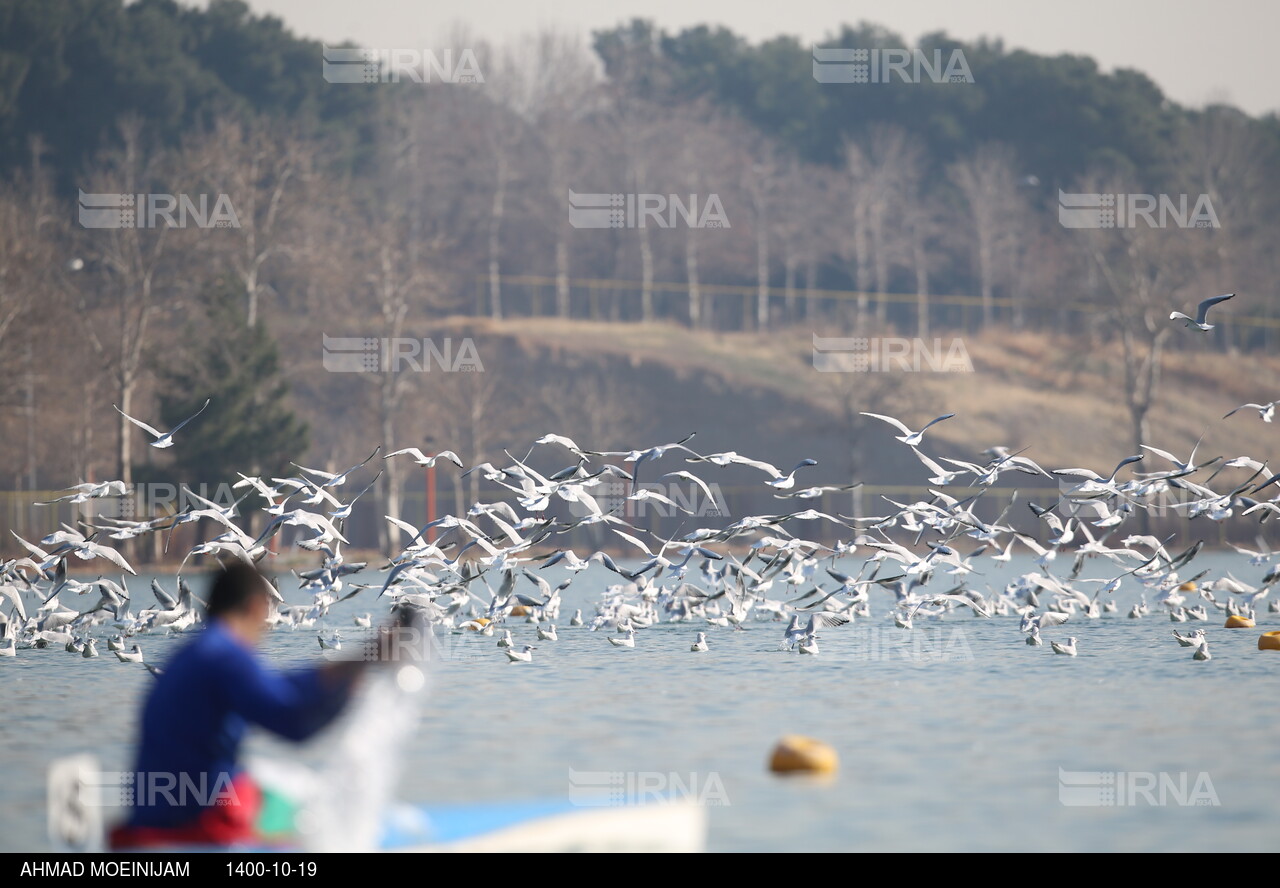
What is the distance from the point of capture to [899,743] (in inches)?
654

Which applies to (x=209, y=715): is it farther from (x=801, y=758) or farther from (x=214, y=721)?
(x=801, y=758)

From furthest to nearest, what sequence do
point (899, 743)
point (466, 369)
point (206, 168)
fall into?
point (466, 369) → point (206, 168) → point (899, 743)

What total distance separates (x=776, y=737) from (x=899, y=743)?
1.23m

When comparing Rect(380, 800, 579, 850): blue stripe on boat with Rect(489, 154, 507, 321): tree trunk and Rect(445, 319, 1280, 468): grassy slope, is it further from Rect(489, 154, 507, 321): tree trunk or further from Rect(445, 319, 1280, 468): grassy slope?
Rect(489, 154, 507, 321): tree trunk

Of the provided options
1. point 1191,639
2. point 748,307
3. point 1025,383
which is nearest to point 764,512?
point 1025,383

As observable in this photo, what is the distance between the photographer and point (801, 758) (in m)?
15.0

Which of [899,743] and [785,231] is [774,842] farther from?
[785,231]

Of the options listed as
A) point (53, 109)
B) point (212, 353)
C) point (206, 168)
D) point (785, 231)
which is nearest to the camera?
point (212, 353)

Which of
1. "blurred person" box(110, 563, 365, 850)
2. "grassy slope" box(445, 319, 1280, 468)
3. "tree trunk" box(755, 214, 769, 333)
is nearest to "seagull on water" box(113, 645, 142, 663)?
"blurred person" box(110, 563, 365, 850)

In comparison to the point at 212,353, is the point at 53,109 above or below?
above

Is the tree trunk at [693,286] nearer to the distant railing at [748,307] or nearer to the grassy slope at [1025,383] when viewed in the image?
the distant railing at [748,307]

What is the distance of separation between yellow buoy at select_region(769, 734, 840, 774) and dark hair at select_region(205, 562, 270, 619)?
642cm

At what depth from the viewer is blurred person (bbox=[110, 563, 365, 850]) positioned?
29.5 feet
